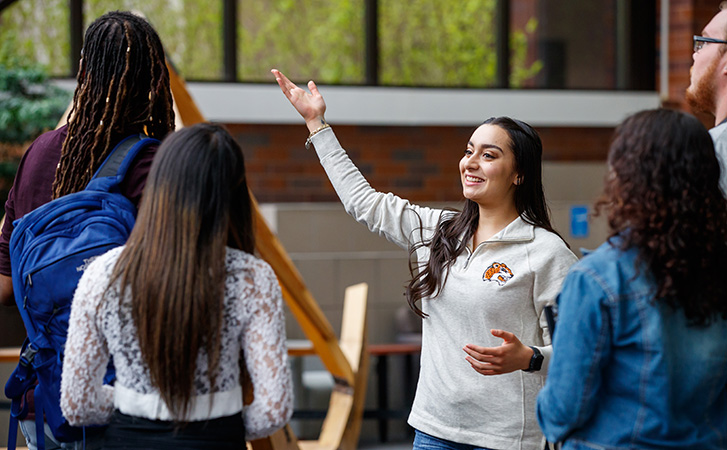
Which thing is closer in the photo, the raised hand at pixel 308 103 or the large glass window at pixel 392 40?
the raised hand at pixel 308 103

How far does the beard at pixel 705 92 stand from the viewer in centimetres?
271

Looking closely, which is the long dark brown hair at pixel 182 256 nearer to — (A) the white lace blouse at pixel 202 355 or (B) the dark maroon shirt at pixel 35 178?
(A) the white lace blouse at pixel 202 355

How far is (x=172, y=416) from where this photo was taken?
1.86 metres

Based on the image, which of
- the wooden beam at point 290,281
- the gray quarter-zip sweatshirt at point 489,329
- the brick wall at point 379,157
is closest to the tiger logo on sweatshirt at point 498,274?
the gray quarter-zip sweatshirt at point 489,329

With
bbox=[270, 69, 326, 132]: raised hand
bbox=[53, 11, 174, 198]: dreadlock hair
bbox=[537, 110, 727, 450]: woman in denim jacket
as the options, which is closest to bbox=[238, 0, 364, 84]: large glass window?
bbox=[270, 69, 326, 132]: raised hand

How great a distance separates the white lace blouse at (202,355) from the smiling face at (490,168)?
3.19ft

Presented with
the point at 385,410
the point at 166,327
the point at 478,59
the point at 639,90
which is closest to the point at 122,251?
the point at 166,327

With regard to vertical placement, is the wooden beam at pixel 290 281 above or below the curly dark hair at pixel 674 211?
below

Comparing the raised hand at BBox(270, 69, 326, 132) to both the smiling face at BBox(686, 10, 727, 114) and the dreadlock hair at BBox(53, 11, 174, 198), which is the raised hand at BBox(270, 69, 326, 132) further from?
the smiling face at BBox(686, 10, 727, 114)

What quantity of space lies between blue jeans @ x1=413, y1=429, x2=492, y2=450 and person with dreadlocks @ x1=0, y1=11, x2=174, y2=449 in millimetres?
991

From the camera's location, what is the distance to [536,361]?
7.95 ft

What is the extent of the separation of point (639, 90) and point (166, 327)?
A: 7403 millimetres

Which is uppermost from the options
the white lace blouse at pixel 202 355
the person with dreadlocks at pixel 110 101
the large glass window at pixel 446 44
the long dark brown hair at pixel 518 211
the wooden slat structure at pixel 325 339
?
the large glass window at pixel 446 44

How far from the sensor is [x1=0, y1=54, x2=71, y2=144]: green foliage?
566 cm
